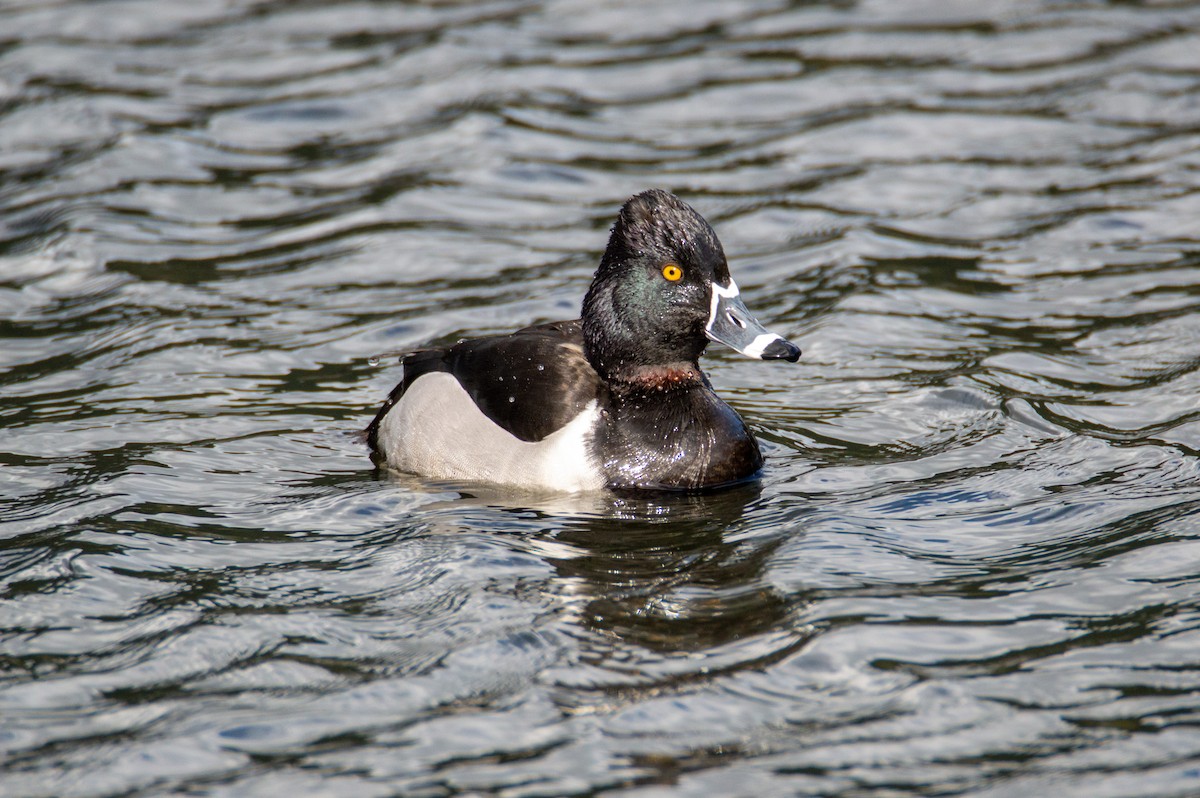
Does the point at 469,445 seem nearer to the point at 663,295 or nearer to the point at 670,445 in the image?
the point at 670,445

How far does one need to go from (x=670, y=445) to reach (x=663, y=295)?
2.36 feet

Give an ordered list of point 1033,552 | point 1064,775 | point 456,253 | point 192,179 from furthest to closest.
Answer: point 192,179 → point 456,253 → point 1033,552 → point 1064,775

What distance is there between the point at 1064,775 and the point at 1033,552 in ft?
5.51

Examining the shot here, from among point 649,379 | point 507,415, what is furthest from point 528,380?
point 649,379

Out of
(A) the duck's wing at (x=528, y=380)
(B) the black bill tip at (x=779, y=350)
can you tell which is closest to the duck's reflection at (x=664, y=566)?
(A) the duck's wing at (x=528, y=380)

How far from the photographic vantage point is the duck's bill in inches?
278

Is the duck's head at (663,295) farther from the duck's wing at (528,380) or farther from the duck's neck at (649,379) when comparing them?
the duck's wing at (528,380)

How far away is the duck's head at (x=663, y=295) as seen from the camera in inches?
279

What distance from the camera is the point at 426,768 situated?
483cm

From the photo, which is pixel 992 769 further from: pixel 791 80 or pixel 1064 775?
pixel 791 80

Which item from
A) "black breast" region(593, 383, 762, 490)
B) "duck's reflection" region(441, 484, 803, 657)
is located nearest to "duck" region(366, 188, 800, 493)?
"black breast" region(593, 383, 762, 490)

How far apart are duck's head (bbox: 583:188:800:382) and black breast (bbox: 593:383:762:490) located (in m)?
0.22

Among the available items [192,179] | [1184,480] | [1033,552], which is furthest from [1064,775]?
[192,179]

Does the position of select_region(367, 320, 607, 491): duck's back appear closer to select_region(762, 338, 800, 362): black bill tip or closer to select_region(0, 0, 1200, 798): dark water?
select_region(0, 0, 1200, 798): dark water
